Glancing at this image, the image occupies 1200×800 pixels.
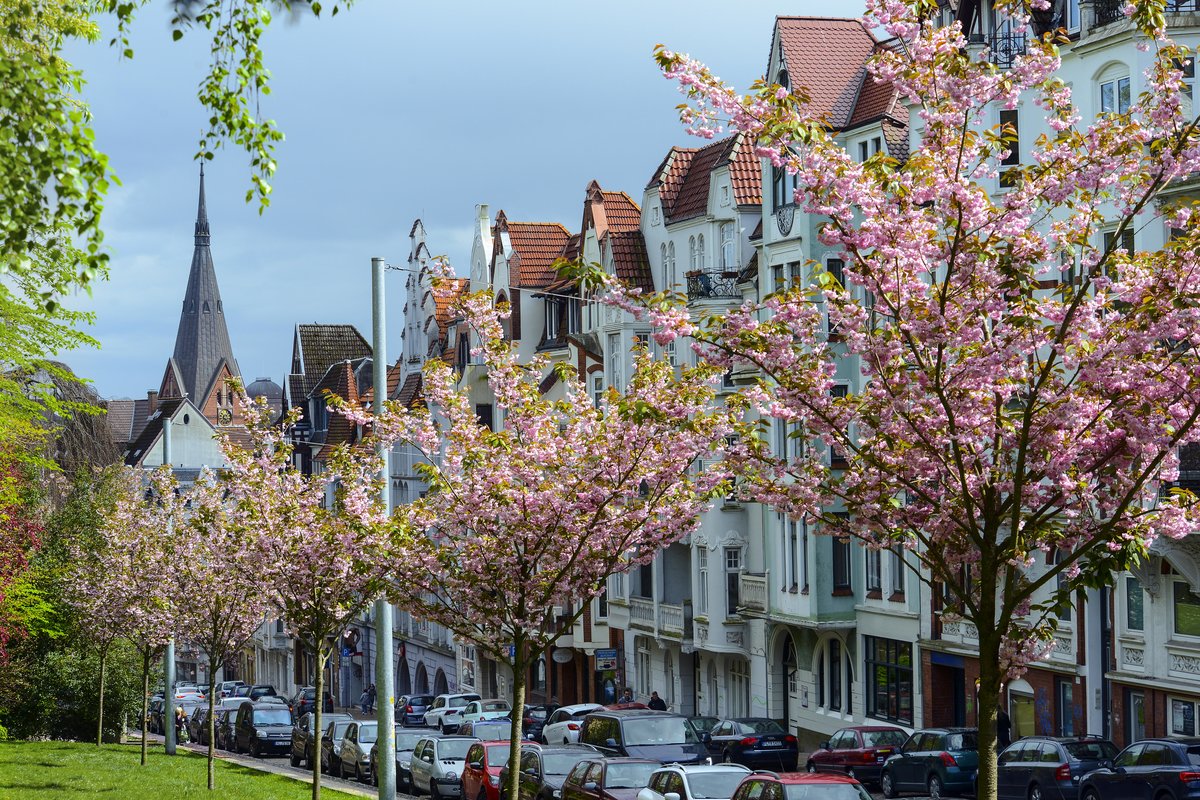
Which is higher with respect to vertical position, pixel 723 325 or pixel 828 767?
pixel 723 325

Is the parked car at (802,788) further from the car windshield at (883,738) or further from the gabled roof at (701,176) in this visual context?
the gabled roof at (701,176)

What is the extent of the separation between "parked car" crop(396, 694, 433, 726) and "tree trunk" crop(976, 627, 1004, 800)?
43961 millimetres

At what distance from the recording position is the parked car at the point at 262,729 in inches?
2012

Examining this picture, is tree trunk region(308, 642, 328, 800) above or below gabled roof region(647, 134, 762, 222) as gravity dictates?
A: below

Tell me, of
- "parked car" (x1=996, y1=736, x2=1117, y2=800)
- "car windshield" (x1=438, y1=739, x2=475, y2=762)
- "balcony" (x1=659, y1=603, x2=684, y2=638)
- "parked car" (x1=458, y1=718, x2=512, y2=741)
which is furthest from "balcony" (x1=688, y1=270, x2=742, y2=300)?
"parked car" (x1=996, y1=736, x2=1117, y2=800)

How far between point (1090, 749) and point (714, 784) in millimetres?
9532

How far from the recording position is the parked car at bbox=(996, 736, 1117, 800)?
2977 centimetres

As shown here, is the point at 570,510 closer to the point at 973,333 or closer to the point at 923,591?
the point at 973,333

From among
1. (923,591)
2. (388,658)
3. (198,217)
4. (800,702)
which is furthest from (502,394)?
(198,217)

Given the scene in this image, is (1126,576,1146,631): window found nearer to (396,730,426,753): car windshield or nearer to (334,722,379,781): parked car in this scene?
(396,730,426,753): car windshield

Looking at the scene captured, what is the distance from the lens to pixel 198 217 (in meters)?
190

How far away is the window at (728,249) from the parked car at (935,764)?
19.3m

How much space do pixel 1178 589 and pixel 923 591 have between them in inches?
320

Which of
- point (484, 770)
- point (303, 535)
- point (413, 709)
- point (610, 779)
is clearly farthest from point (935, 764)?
point (413, 709)
